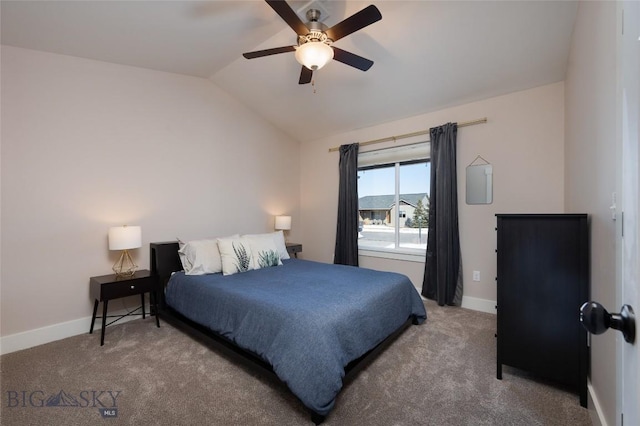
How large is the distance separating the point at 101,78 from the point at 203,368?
3013mm

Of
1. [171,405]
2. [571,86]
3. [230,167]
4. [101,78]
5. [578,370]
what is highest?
[101,78]

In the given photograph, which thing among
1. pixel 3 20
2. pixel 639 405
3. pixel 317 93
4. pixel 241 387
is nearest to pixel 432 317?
pixel 241 387

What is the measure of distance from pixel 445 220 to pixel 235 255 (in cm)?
250

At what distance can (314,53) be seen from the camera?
195 centimetres

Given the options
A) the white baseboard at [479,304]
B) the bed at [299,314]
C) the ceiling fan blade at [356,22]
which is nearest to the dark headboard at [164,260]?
the bed at [299,314]

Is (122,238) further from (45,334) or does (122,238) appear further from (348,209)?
(348,209)

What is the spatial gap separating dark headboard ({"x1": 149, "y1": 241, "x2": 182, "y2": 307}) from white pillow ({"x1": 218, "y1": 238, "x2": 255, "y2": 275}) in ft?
1.93

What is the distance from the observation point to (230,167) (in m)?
4.03

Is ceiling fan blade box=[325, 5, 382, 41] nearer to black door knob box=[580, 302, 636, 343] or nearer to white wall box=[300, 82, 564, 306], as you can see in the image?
black door knob box=[580, 302, 636, 343]

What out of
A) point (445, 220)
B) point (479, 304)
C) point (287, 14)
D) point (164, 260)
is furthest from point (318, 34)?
point (479, 304)

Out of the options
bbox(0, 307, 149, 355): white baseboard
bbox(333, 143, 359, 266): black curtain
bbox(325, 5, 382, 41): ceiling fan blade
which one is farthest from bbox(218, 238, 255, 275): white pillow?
bbox(325, 5, 382, 41): ceiling fan blade

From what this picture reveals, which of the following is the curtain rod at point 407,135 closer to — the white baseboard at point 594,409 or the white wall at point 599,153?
the white wall at point 599,153

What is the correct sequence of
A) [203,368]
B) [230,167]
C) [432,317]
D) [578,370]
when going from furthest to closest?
[230,167] < [432,317] < [203,368] < [578,370]

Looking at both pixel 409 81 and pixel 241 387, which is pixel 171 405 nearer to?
pixel 241 387
